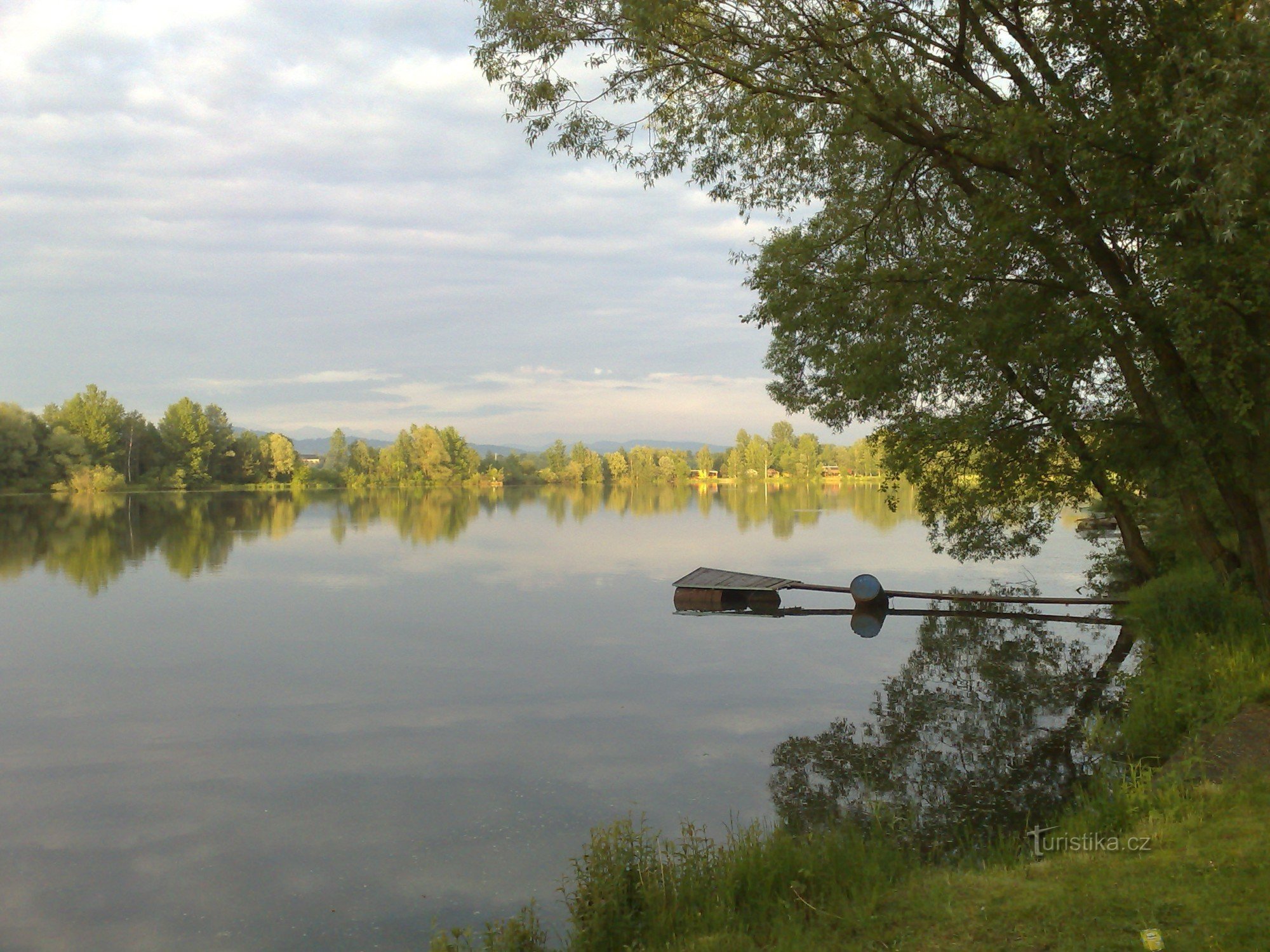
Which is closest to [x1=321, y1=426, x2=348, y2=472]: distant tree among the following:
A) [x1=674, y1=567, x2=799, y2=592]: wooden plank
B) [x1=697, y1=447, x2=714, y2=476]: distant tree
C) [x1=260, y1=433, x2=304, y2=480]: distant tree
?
[x1=260, y1=433, x2=304, y2=480]: distant tree

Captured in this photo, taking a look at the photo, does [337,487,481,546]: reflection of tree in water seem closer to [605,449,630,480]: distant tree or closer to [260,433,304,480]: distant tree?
[260,433,304,480]: distant tree

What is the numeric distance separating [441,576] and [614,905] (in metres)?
22.8

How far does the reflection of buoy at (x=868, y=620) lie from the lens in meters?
18.6

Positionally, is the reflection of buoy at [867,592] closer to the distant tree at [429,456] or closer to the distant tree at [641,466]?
the distant tree at [429,456]

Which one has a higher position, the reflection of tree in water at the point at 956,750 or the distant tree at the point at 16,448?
the distant tree at the point at 16,448

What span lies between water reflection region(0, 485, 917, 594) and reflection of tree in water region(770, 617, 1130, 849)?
22176 millimetres

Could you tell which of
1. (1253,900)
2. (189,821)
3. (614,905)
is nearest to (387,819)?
(189,821)

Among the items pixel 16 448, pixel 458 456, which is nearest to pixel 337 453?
pixel 458 456

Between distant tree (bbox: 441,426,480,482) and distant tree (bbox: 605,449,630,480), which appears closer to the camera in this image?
distant tree (bbox: 441,426,480,482)

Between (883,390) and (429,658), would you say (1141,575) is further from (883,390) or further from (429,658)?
(429,658)

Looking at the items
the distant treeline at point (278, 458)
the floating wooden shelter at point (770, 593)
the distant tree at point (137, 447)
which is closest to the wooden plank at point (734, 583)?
the floating wooden shelter at point (770, 593)

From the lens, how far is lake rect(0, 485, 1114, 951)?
24.3 feet

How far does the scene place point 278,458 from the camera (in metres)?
115

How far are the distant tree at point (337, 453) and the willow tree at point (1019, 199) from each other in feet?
401
